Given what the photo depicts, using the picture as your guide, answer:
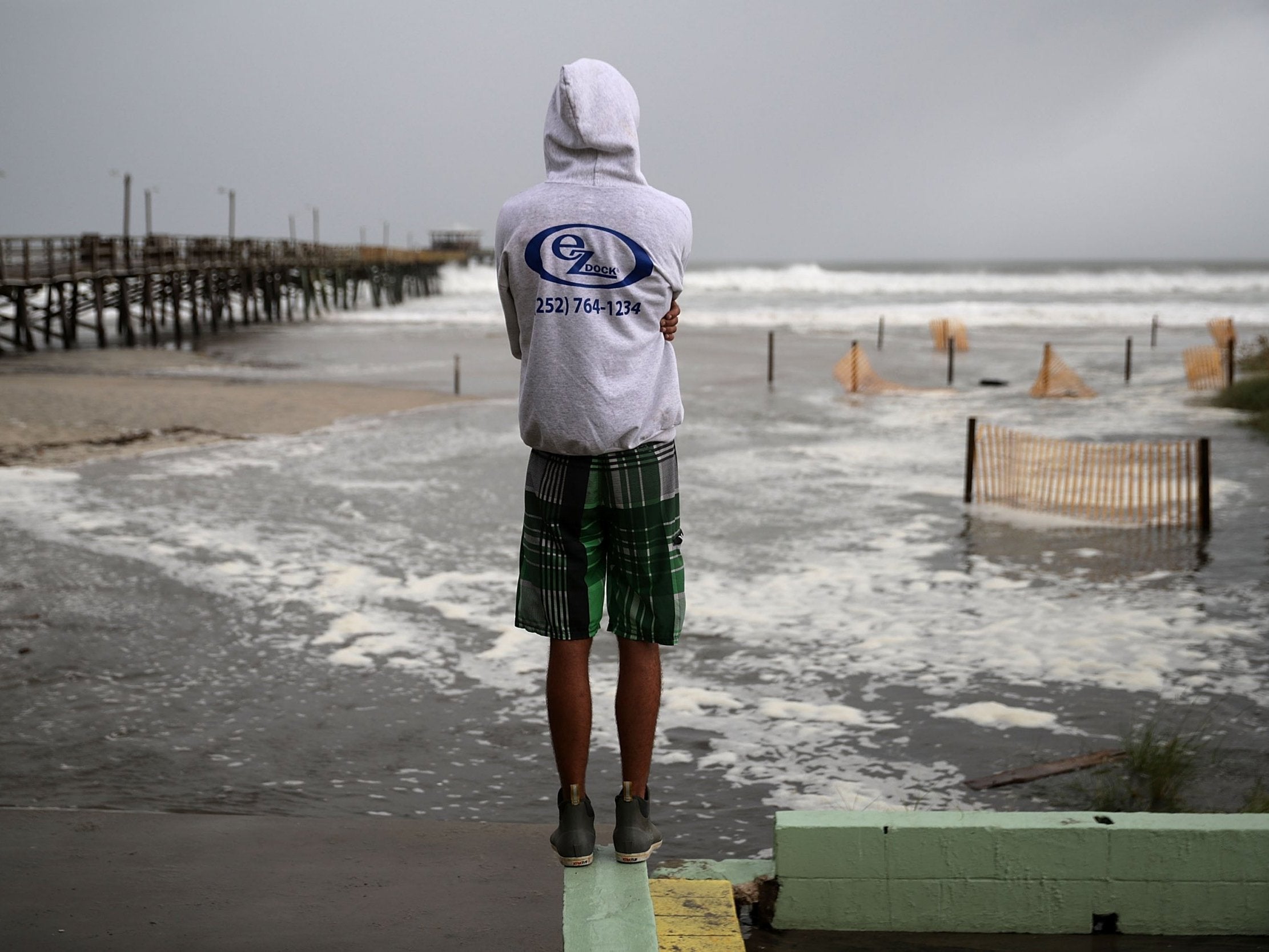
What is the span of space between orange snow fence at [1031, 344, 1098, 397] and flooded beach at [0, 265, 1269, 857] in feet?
27.3

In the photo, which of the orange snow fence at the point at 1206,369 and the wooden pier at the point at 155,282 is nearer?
the orange snow fence at the point at 1206,369

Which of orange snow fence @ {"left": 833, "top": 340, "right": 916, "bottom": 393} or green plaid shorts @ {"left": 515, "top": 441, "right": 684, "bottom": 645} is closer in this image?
green plaid shorts @ {"left": 515, "top": 441, "right": 684, "bottom": 645}

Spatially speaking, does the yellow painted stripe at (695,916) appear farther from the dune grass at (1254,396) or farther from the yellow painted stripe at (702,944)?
the dune grass at (1254,396)

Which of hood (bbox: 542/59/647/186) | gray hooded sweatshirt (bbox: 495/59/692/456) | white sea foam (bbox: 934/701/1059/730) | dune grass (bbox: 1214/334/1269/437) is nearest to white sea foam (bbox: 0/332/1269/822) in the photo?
white sea foam (bbox: 934/701/1059/730)

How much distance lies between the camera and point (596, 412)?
298cm

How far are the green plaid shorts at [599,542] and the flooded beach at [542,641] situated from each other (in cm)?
190

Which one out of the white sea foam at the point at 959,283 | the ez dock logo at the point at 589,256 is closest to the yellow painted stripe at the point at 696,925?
the ez dock logo at the point at 589,256

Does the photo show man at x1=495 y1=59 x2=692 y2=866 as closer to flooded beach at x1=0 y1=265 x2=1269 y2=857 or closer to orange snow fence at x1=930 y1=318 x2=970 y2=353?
flooded beach at x1=0 y1=265 x2=1269 y2=857

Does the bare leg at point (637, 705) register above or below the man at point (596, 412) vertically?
below

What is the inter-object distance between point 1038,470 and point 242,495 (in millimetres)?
8174

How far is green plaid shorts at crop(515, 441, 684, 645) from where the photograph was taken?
3062mm

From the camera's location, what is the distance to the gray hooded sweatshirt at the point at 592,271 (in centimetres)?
296

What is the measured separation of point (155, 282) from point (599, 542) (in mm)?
49902

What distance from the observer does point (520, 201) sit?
300 cm
